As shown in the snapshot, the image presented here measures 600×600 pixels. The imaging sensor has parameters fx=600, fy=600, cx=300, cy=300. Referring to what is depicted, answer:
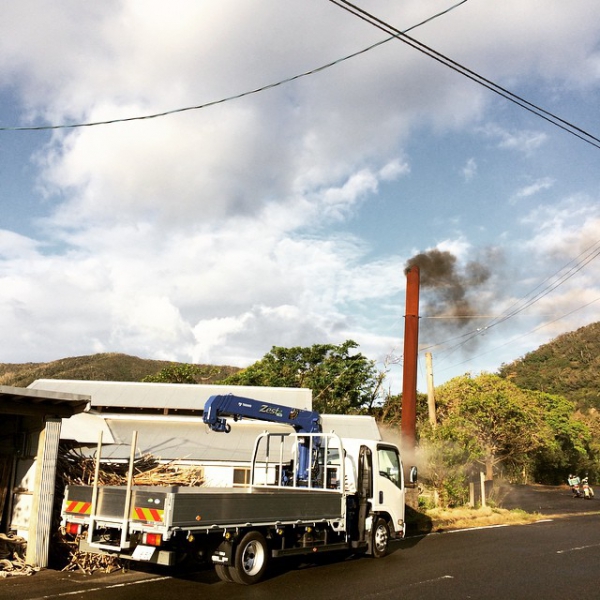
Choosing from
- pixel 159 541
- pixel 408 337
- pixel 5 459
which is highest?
pixel 408 337

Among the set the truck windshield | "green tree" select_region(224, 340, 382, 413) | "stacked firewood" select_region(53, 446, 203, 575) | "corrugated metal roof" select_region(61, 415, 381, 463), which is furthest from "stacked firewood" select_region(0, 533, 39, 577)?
"green tree" select_region(224, 340, 382, 413)

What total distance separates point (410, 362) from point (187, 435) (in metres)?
10.2

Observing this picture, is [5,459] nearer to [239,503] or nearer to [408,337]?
[239,503]

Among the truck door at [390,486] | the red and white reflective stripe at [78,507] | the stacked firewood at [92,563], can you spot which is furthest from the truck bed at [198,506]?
the truck door at [390,486]

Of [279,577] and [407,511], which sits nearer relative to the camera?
[279,577]

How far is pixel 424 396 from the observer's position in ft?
162

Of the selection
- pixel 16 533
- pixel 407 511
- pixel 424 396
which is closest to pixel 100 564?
pixel 16 533

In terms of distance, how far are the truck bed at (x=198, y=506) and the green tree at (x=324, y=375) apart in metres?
33.0

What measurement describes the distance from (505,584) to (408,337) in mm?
15750

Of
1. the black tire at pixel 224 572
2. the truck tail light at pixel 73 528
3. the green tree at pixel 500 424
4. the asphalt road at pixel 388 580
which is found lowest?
the asphalt road at pixel 388 580

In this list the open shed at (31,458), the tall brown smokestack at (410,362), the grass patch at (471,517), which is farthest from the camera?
the tall brown smokestack at (410,362)

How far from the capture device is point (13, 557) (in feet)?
37.7

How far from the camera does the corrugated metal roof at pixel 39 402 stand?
37.0ft

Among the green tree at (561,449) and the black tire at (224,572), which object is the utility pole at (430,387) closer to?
the black tire at (224,572)
